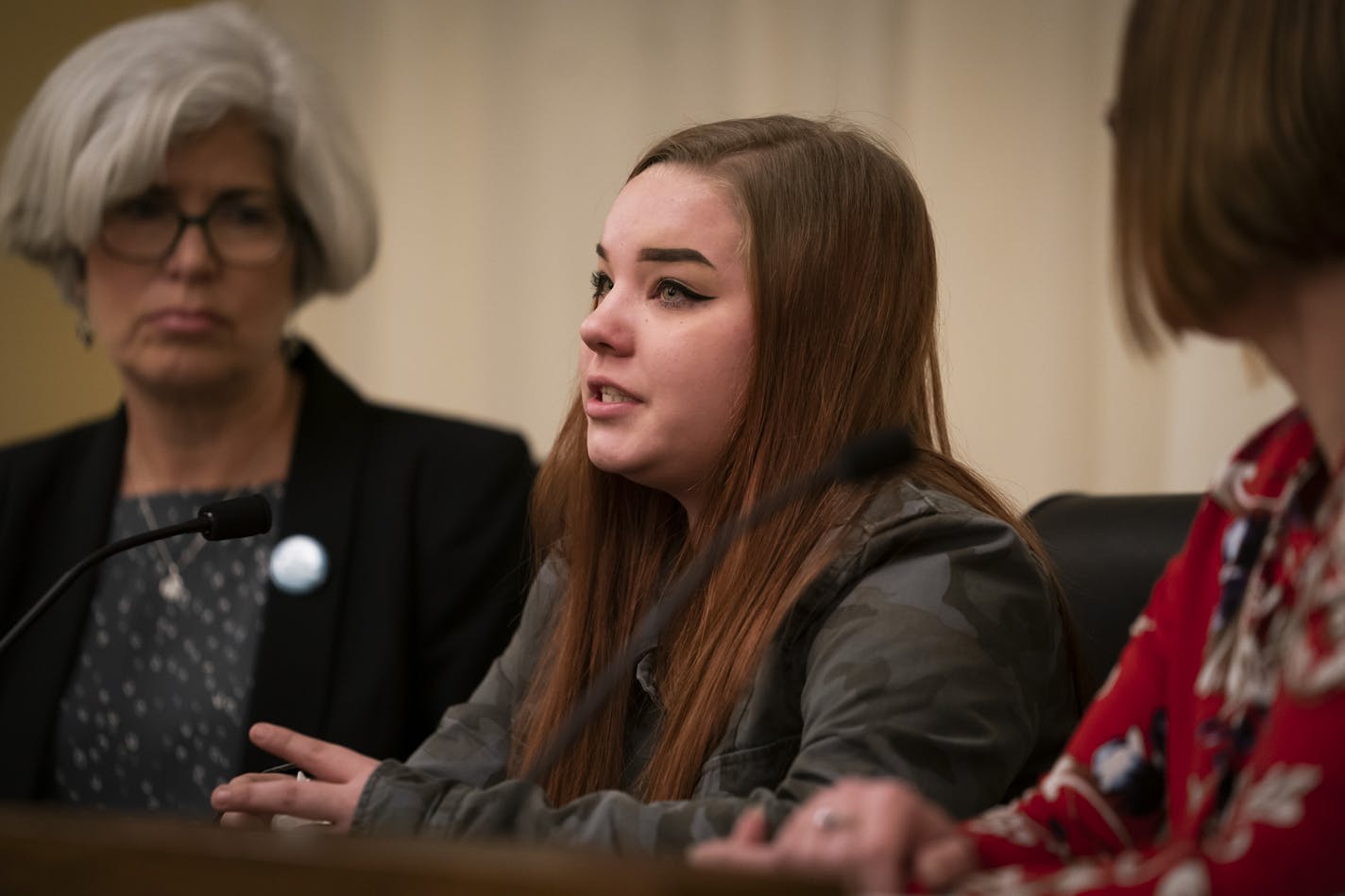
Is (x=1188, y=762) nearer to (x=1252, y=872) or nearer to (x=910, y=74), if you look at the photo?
(x=1252, y=872)

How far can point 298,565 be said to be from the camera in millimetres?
2207

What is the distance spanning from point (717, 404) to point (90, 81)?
130cm

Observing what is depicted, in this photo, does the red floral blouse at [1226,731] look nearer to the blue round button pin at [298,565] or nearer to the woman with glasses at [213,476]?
the woman with glasses at [213,476]

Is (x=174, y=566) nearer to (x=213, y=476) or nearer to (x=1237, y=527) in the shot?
(x=213, y=476)

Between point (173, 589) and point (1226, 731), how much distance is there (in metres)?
1.68

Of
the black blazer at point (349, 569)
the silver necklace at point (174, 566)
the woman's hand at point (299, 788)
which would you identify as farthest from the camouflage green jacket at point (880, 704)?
the silver necklace at point (174, 566)

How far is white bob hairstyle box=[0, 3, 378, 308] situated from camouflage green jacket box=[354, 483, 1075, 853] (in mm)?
1249

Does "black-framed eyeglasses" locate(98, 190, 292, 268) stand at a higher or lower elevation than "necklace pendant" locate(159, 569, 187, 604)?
higher

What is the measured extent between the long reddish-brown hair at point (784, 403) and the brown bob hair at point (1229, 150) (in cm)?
53

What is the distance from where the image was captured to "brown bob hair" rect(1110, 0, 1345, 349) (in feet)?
2.84

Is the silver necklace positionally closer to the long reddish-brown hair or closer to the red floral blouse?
the long reddish-brown hair

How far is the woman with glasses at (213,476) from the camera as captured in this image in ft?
7.04

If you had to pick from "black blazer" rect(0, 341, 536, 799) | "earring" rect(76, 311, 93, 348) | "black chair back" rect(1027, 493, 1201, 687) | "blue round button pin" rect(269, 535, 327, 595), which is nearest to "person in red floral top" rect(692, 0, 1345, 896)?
"black chair back" rect(1027, 493, 1201, 687)

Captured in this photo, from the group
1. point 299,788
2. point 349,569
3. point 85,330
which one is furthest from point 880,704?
point 85,330
